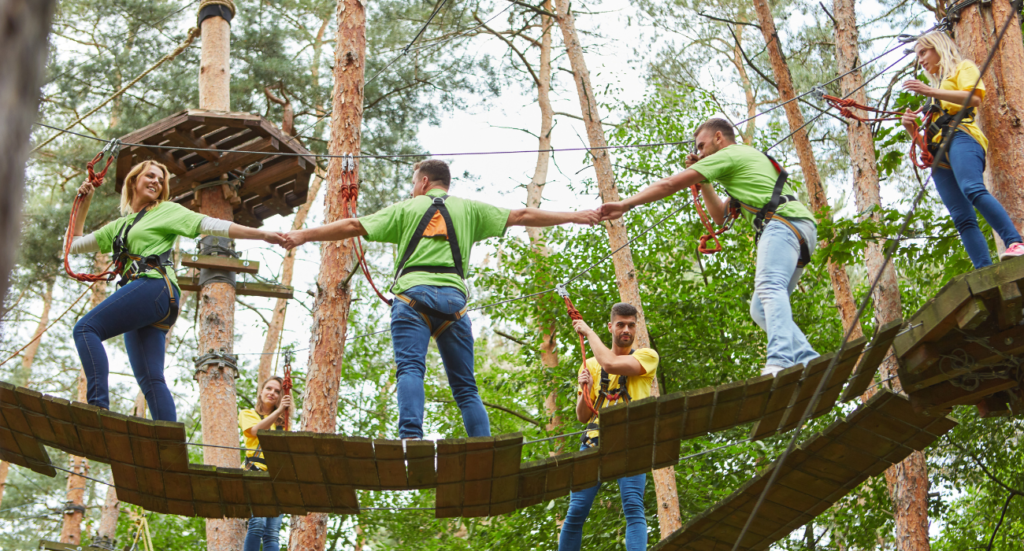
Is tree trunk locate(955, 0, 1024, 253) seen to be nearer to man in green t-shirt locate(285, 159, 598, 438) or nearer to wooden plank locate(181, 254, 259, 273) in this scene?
man in green t-shirt locate(285, 159, 598, 438)

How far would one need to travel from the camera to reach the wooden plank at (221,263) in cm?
849

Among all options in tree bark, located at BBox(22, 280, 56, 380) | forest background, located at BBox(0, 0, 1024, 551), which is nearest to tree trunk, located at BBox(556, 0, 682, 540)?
forest background, located at BBox(0, 0, 1024, 551)

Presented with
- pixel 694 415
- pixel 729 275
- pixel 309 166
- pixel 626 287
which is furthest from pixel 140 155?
pixel 729 275

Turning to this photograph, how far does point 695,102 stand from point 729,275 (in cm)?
365

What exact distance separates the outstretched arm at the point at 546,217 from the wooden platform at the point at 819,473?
193 cm

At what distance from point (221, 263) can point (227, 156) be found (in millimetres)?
1078

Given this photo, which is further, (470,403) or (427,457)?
(470,403)

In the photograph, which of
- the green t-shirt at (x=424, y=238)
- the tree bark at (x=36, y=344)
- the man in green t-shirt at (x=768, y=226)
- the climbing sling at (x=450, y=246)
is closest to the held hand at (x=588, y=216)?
the man in green t-shirt at (x=768, y=226)

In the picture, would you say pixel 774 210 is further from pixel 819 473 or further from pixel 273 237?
pixel 273 237

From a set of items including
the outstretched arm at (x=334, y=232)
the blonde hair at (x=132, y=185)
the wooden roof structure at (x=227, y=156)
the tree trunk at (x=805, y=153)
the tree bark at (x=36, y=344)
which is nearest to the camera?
the outstretched arm at (x=334, y=232)

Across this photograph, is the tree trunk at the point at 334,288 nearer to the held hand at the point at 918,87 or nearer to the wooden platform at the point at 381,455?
the wooden platform at the point at 381,455

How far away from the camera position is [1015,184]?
233 inches

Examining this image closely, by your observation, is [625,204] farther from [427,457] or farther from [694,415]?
[427,457]

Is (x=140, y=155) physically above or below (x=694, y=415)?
above
